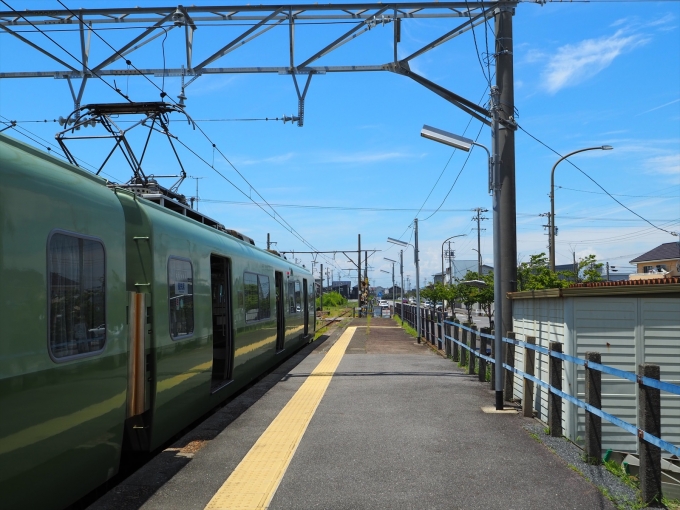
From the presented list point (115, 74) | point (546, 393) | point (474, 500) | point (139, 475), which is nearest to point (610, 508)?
point (474, 500)

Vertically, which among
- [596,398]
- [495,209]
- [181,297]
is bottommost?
[596,398]

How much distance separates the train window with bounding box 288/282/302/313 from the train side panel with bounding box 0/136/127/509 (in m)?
13.4

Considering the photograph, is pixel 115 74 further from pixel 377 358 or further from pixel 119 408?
pixel 377 358

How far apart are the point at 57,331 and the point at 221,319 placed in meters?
7.25

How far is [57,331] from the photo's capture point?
15.5 ft

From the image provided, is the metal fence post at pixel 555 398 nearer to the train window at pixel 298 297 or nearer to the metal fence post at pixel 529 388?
the metal fence post at pixel 529 388

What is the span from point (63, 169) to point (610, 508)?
4731 millimetres

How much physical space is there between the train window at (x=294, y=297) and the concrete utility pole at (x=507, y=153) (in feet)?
27.5

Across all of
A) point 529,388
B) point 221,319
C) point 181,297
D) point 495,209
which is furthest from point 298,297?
point 181,297

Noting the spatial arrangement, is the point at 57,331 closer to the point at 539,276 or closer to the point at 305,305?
the point at 539,276

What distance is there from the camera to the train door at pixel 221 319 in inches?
425

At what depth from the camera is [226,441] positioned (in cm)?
782

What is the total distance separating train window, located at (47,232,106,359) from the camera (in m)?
4.71

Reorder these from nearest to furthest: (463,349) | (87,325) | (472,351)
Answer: (87,325), (472,351), (463,349)
